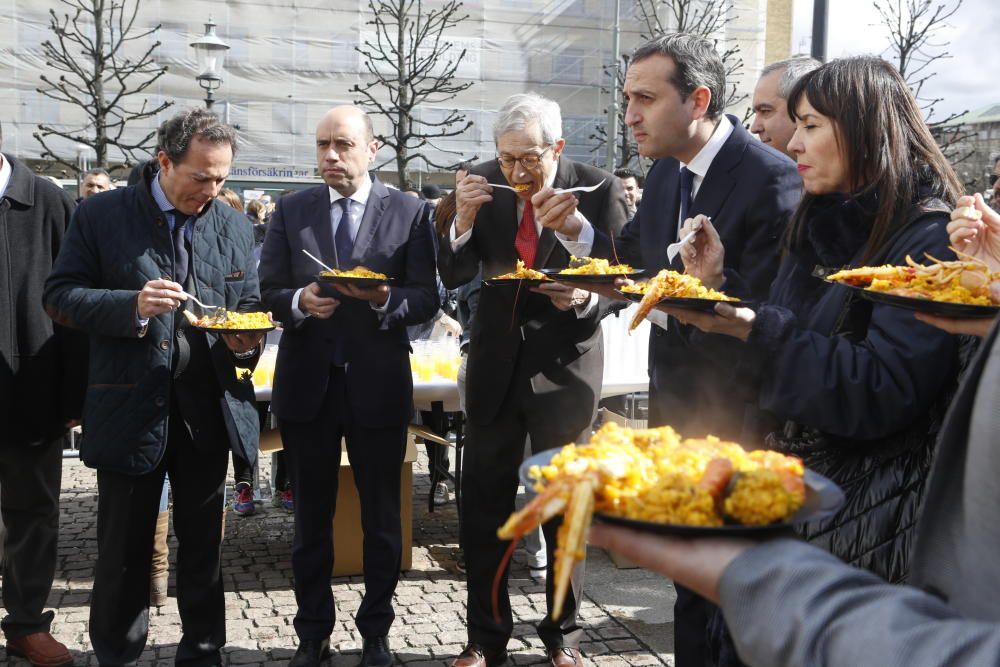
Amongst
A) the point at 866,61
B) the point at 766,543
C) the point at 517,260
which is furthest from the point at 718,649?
the point at 517,260

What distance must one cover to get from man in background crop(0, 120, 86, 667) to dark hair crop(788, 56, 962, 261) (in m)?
3.50

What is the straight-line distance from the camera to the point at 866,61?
256 cm

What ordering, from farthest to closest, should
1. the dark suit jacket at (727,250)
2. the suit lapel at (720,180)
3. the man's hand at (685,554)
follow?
1. the suit lapel at (720,180)
2. the dark suit jacket at (727,250)
3. the man's hand at (685,554)

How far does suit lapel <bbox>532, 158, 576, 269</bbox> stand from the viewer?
4.36 meters

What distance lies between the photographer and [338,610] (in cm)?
506

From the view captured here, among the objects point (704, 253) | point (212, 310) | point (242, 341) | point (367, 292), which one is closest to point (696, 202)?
point (704, 253)

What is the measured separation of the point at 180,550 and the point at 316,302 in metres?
1.24

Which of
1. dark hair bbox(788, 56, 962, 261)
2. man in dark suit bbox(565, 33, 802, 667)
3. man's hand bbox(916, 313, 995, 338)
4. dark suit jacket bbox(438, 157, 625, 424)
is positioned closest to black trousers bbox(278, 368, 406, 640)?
dark suit jacket bbox(438, 157, 625, 424)

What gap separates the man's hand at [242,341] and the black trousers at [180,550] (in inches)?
15.3

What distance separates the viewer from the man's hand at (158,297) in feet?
11.7

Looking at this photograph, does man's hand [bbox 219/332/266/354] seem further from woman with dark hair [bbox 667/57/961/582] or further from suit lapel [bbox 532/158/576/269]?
woman with dark hair [bbox 667/57/961/582]

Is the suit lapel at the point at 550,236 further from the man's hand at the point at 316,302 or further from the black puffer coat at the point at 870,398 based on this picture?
the black puffer coat at the point at 870,398

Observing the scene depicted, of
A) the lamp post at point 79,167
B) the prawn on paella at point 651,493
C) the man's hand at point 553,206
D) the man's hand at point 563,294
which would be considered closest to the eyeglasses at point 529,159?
the man's hand at point 553,206

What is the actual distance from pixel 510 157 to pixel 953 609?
333cm
